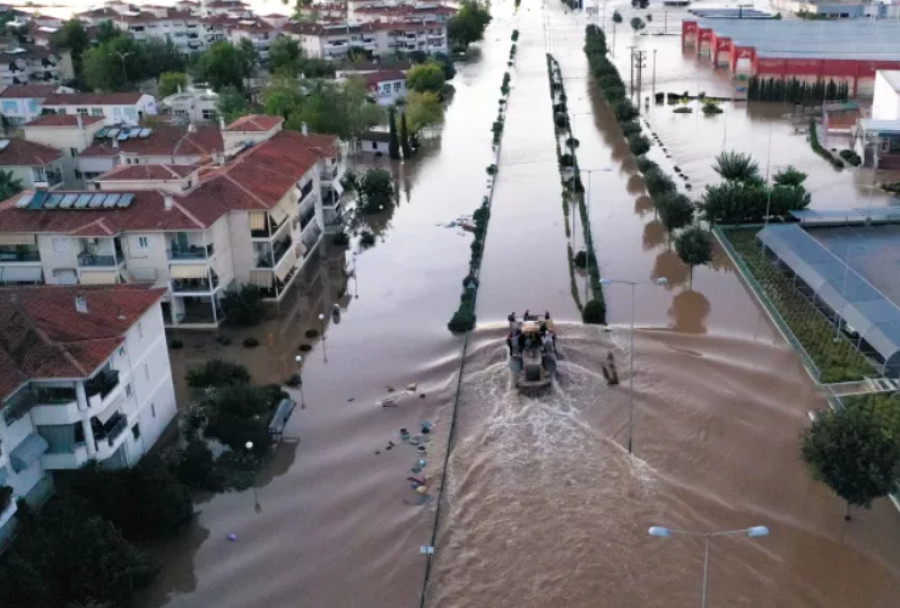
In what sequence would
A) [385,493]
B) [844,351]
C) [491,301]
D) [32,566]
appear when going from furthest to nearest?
1. [491,301]
2. [844,351]
3. [385,493]
4. [32,566]

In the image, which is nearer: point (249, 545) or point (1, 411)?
point (1, 411)

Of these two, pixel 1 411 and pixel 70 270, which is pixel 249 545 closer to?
pixel 1 411

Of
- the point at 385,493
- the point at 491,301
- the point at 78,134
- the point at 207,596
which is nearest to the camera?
the point at 207,596

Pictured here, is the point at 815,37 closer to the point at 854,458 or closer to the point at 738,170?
the point at 738,170

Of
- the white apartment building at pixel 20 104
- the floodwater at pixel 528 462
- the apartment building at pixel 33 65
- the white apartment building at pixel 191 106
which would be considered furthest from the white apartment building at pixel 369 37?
the floodwater at pixel 528 462

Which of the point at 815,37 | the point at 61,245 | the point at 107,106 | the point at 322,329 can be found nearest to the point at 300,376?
the point at 322,329

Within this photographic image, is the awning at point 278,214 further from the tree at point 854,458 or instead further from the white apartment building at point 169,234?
the tree at point 854,458

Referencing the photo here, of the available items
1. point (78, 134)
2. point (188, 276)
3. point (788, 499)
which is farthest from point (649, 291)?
point (78, 134)
